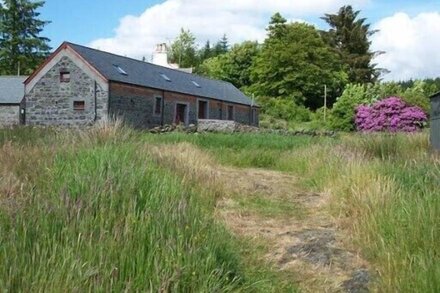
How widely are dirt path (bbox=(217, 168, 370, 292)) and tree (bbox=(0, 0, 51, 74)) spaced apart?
5246cm

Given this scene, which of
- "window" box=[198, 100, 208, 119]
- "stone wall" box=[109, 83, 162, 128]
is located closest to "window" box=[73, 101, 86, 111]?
"stone wall" box=[109, 83, 162, 128]

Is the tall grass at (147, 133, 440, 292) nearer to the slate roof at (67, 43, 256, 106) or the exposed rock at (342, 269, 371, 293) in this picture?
the exposed rock at (342, 269, 371, 293)

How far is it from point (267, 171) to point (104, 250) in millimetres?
8282

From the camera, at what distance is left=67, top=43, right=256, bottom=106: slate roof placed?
99.5 feet

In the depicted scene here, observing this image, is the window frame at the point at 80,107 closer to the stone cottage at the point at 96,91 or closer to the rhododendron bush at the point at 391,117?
the stone cottage at the point at 96,91

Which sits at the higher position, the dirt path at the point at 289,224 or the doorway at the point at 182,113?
the doorway at the point at 182,113

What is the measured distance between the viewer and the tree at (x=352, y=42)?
187 ft

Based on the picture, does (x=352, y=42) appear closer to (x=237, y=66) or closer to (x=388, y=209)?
(x=237, y=66)

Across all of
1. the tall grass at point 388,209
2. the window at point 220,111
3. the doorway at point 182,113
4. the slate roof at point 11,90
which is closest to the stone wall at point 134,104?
the doorway at point 182,113

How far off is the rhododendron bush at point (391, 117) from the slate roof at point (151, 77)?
38.4ft

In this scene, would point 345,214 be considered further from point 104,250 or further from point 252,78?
point 252,78

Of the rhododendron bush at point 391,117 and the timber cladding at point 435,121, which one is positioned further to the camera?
the rhododendron bush at point 391,117

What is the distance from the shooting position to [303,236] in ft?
19.7

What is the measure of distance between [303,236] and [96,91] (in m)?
25.0
